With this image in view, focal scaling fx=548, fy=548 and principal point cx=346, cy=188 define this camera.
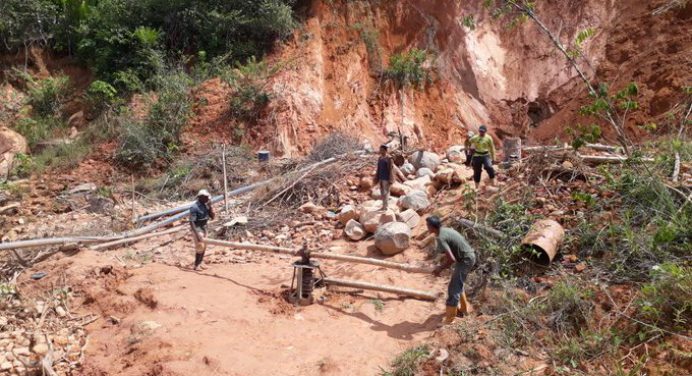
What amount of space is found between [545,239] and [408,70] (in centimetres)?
938

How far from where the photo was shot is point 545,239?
256 inches

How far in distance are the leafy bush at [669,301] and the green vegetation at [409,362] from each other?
2050 mm

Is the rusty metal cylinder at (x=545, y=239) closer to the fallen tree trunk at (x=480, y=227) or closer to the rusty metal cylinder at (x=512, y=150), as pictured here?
the fallen tree trunk at (x=480, y=227)

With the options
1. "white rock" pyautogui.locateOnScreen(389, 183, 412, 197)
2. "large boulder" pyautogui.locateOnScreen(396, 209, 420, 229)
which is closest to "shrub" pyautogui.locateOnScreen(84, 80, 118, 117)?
"white rock" pyautogui.locateOnScreen(389, 183, 412, 197)

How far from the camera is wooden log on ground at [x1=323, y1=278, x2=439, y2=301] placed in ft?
21.8

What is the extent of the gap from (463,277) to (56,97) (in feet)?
42.4

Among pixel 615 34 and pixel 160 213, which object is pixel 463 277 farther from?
pixel 615 34

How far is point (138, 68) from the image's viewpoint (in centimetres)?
1402

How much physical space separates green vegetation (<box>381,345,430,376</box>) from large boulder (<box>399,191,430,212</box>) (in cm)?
383

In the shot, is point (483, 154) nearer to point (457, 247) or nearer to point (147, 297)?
point (457, 247)

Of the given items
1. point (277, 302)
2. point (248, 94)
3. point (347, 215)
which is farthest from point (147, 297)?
point (248, 94)

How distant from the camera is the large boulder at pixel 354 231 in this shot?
8641 millimetres

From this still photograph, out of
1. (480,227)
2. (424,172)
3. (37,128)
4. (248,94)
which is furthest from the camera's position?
(37,128)

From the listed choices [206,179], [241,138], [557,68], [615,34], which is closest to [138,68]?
[241,138]
